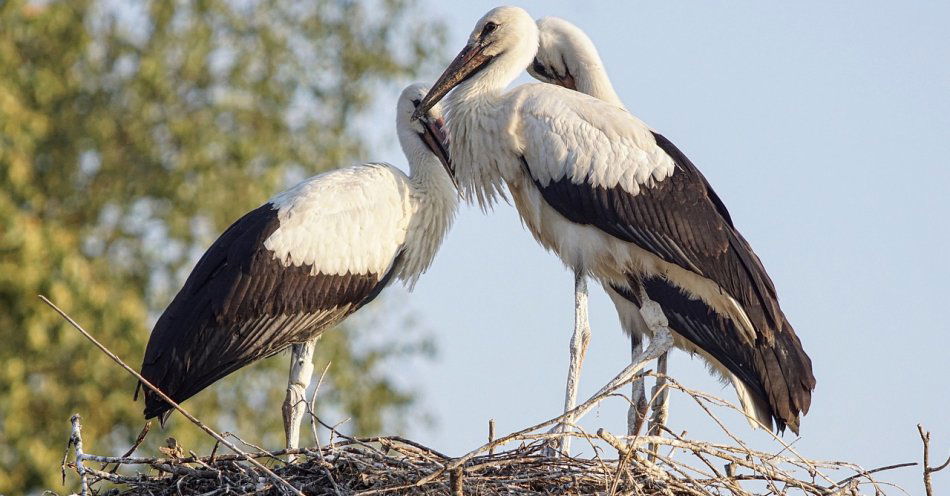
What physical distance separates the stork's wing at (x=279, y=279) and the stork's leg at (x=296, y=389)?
16 centimetres

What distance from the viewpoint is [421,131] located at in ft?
26.4

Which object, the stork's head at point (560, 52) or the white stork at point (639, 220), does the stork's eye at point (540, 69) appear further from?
the white stork at point (639, 220)

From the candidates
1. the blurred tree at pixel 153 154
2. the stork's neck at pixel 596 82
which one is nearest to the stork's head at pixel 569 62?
the stork's neck at pixel 596 82

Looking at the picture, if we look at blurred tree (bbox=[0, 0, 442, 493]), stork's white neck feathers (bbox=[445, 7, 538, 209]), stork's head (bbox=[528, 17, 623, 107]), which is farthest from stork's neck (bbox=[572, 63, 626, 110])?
blurred tree (bbox=[0, 0, 442, 493])

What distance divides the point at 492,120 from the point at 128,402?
223 inches

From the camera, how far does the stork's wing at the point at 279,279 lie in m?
7.13

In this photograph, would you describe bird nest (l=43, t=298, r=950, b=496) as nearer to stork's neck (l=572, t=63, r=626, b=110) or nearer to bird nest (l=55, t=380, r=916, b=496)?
bird nest (l=55, t=380, r=916, b=496)

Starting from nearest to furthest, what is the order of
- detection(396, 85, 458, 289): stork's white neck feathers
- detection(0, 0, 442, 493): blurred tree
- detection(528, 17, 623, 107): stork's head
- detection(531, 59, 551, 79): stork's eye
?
1. detection(396, 85, 458, 289): stork's white neck feathers
2. detection(528, 17, 623, 107): stork's head
3. detection(531, 59, 551, 79): stork's eye
4. detection(0, 0, 442, 493): blurred tree

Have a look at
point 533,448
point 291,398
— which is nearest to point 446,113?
point 291,398

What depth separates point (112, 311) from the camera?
1173 cm

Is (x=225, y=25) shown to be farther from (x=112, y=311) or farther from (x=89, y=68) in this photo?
(x=112, y=311)

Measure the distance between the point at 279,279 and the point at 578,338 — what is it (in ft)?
4.39

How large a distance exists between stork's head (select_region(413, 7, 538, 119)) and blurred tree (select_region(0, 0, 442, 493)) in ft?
16.0

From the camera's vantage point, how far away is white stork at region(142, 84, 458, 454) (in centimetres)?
714
